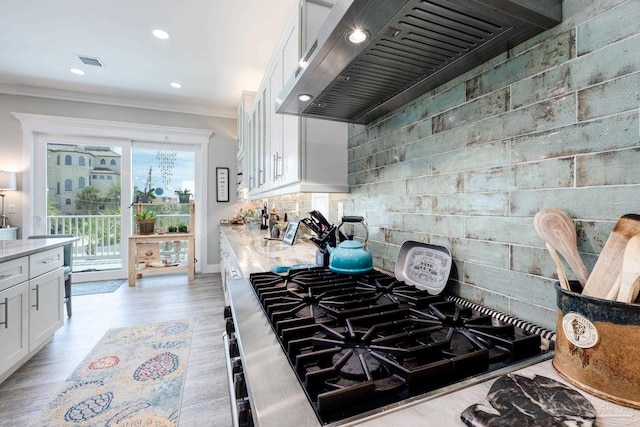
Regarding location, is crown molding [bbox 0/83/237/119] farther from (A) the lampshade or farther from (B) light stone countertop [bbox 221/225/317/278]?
(B) light stone countertop [bbox 221/225/317/278]

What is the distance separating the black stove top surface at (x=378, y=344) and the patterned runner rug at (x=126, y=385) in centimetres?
127

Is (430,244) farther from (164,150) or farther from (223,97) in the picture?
(164,150)

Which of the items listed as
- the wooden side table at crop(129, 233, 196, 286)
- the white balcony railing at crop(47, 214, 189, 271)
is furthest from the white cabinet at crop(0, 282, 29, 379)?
the white balcony railing at crop(47, 214, 189, 271)

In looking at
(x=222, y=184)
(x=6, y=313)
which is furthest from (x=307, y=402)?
(x=222, y=184)

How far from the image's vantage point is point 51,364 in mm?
2076

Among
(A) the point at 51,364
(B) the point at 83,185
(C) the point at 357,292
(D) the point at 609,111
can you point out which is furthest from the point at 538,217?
(B) the point at 83,185

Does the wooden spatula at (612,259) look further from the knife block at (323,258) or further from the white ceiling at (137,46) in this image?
the white ceiling at (137,46)

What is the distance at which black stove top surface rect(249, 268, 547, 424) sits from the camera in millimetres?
Answer: 489

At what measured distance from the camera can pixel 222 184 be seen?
4.92 meters

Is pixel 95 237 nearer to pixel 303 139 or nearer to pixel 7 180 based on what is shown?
pixel 7 180

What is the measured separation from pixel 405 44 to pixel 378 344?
81 cm

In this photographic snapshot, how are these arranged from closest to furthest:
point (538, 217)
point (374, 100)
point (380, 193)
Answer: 1. point (538, 217)
2. point (374, 100)
3. point (380, 193)

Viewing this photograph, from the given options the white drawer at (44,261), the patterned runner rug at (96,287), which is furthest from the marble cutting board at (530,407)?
the patterned runner rug at (96,287)

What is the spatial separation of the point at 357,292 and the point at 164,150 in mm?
4747
